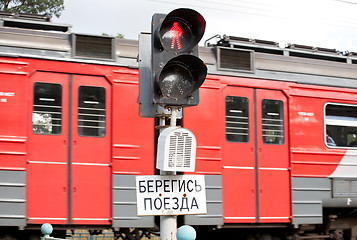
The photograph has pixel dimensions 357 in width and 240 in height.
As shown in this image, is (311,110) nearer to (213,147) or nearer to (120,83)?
(213,147)

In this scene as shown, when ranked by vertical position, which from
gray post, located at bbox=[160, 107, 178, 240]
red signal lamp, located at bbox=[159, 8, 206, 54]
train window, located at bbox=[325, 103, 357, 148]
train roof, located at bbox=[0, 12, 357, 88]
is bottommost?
gray post, located at bbox=[160, 107, 178, 240]

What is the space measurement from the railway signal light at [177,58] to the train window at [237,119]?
5.02 meters

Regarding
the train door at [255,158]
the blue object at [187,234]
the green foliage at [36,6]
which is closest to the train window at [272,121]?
the train door at [255,158]

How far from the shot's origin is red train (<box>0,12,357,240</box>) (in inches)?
347

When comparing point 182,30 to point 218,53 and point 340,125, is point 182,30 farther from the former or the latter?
point 340,125

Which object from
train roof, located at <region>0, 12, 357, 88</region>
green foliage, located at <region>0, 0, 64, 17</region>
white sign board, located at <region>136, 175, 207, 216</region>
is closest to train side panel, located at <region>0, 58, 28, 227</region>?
train roof, located at <region>0, 12, 357, 88</region>

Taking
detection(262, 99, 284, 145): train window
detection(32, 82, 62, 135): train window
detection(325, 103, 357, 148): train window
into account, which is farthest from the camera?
detection(325, 103, 357, 148): train window

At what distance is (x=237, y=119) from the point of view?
10242 mm

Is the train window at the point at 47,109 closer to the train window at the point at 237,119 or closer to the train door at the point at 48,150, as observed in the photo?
the train door at the point at 48,150

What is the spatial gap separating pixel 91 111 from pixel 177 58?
14.8 feet

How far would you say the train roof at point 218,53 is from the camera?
29.9ft

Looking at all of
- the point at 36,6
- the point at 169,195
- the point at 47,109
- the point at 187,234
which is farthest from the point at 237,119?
the point at 36,6

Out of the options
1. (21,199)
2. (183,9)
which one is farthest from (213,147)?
(183,9)

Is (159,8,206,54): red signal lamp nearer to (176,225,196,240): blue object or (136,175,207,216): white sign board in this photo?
(136,175,207,216): white sign board
